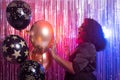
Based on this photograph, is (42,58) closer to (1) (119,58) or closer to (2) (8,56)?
(2) (8,56)

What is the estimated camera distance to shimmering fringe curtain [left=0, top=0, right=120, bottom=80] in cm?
321

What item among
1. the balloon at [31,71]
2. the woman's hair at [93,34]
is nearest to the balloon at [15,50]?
the balloon at [31,71]

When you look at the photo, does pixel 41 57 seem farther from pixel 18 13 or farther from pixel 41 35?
pixel 18 13

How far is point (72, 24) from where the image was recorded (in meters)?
3.23

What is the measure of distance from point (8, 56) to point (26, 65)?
183 millimetres

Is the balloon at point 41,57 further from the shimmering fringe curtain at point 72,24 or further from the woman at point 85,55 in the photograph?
the shimmering fringe curtain at point 72,24

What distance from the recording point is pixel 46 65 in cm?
274

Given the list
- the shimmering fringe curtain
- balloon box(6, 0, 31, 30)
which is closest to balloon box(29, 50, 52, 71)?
balloon box(6, 0, 31, 30)

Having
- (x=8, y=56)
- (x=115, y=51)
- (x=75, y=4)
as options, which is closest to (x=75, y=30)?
(x=75, y=4)

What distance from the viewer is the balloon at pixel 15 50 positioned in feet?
8.11

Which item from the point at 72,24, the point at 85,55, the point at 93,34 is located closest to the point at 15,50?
the point at 85,55

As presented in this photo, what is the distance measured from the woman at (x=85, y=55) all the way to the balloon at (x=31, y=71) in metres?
0.18

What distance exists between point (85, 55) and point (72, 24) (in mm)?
860

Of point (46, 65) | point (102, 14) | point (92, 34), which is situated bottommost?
point (46, 65)
